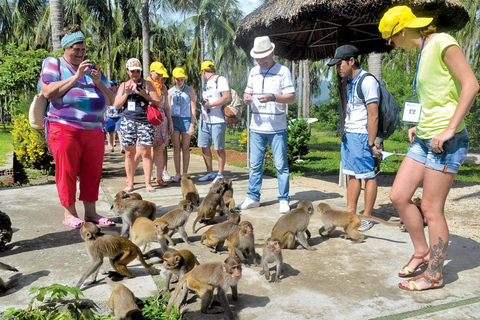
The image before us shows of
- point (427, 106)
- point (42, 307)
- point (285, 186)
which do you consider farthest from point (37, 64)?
point (427, 106)

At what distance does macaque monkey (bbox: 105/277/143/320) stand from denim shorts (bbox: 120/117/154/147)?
4259mm

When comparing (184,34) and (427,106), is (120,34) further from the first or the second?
(427,106)

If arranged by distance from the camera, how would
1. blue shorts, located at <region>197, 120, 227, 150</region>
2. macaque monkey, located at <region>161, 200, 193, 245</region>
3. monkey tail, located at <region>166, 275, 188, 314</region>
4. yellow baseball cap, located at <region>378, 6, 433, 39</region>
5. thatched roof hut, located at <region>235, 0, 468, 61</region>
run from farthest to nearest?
1. blue shorts, located at <region>197, 120, 227, 150</region>
2. thatched roof hut, located at <region>235, 0, 468, 61</region>
3. macaque monkey, located at <region>161, 200, 193, 245</region>
4. yellow baseball cap, located at <region>378, 6, 433, 39</region>
5. monkey tail, located at <region>166, 275, 188, 314</region>

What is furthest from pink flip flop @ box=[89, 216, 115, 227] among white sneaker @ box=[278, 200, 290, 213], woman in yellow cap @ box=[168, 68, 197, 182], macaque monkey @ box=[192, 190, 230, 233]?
→ woman in yellow cap @ box=[168, 68, 197, 182]

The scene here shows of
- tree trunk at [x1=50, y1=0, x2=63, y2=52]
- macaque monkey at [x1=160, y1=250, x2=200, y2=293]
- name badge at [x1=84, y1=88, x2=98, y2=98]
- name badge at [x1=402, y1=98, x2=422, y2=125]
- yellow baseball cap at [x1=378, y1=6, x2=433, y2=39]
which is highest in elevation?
tree trunk at [x1=50, y1=0, x2=63, y2=52]

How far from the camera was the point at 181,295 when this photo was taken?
10.1 feet

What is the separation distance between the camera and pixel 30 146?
9305 millimetres

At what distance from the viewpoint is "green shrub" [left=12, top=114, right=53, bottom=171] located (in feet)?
30.4

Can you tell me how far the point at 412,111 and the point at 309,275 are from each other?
1.73m

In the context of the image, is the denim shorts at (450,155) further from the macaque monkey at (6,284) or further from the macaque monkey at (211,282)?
the macaque monkey at (6,284)

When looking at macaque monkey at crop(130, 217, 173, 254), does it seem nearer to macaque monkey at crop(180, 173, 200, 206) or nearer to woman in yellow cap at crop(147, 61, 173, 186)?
macaque monkey at crop(180, 173, 200, 206)

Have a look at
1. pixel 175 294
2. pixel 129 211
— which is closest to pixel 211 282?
pixel 175 294

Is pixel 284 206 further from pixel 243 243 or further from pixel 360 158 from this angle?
pixel 243 243

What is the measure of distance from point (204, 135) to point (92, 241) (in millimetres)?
4968
